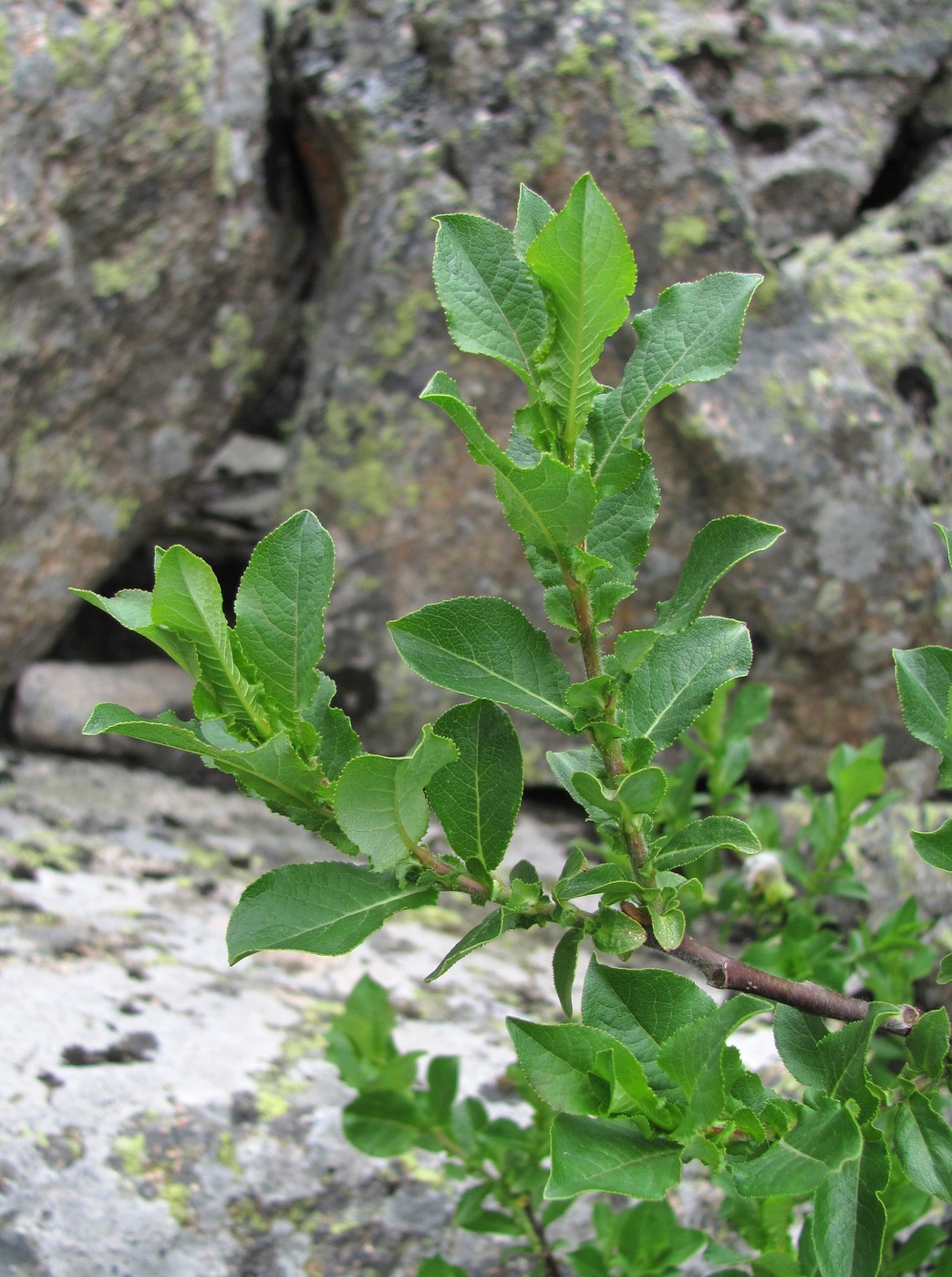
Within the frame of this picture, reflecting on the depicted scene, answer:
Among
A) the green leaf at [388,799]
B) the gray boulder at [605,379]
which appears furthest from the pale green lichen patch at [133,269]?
the green leaf at [388,799]

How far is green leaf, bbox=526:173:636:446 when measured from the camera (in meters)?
0.86

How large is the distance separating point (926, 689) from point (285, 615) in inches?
25.4

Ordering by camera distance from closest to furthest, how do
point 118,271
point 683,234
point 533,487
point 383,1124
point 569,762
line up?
point 533,487 → point 569,762 → point 383,1124 → point 118,271 → point 683,234

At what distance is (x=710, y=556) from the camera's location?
96cm

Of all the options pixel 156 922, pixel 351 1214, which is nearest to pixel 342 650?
pixel 156 922

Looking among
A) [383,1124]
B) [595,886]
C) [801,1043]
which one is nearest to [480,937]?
[595,886]

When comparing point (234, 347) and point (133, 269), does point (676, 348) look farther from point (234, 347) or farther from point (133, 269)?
point (234, 347)

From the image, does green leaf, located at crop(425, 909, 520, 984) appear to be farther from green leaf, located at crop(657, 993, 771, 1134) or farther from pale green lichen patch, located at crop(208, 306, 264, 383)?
pale green lichen patch, located at crop(208, 306, 264, 383)

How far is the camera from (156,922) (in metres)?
2.47

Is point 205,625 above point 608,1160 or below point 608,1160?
above

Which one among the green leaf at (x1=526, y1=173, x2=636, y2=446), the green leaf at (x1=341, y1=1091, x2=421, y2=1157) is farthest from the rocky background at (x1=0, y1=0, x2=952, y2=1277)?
the green leaf at (x1=526, y1=173, x2=636, y2=446)

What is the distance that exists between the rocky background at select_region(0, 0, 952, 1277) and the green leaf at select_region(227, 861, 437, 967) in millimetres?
1574

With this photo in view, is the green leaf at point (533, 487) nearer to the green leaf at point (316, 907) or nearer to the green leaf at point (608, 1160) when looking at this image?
Result: the green leaf at point (316, 907)

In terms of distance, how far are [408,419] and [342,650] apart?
0.72 meters
